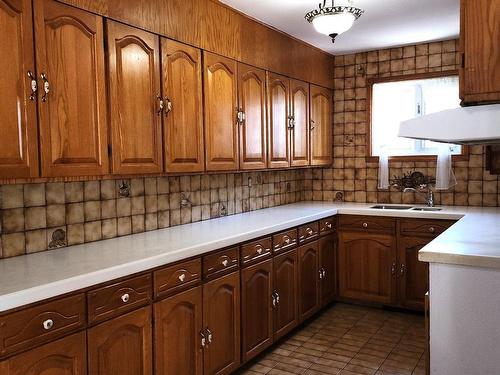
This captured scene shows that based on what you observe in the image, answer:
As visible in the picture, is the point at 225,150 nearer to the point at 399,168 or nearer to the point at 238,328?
the point at 238,328

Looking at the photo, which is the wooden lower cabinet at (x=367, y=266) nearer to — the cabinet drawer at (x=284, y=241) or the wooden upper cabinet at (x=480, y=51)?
the cabinet drawer at (x=284, y=241)

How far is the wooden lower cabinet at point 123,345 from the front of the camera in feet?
5.98

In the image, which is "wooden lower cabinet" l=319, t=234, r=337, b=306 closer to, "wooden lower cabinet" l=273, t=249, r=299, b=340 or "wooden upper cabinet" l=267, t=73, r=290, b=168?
"wooden lower cabinet" l=273, t=249, r=299, b=340

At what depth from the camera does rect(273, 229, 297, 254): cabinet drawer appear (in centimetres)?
307

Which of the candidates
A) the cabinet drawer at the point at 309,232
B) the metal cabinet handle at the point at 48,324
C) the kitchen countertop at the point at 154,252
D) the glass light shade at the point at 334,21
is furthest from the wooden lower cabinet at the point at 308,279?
the metal cabinet handle at the point at 48,324

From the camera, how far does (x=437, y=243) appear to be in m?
2.28

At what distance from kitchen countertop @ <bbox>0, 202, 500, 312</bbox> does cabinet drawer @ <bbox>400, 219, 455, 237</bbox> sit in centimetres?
29

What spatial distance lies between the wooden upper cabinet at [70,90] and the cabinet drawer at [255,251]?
3.20 feet

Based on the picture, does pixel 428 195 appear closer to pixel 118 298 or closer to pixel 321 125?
pixel 321 125

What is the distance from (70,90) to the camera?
6.60ft

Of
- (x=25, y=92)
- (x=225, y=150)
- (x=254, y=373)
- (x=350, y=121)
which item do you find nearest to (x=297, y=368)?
(x=254, y=373)

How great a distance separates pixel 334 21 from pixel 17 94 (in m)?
1.64

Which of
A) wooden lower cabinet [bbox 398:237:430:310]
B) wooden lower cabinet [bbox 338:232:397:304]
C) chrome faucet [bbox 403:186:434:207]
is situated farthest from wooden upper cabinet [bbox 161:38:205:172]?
chrome faucet [bbox 403:186:434:207]

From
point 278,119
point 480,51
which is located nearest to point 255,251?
point 278,119
